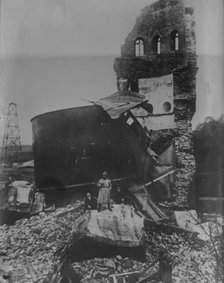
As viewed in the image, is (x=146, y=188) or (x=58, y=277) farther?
(x=146, y=188)

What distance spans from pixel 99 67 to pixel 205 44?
3.08ft

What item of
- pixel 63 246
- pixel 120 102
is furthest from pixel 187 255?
pixel 120 102

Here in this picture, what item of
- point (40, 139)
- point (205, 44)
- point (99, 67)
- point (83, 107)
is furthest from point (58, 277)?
point (205, 44)

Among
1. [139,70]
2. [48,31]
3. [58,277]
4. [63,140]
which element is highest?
[48,31]

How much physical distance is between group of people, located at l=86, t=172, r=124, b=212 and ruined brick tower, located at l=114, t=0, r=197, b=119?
837 millimetres

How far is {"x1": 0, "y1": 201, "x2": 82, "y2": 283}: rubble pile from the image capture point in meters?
2.92

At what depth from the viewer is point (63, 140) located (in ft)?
10.2

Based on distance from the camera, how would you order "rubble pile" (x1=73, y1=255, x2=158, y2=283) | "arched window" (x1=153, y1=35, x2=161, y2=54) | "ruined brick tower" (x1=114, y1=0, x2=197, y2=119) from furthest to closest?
1. "arched window" (x1=153, y1=35, x2=161, y2=54)
2. "ruined brick tower" (x1=114, y1=0, x2=197, y2=119)
3. "rubble pile" (x1=73, y1=255, x2=158, y2=283)

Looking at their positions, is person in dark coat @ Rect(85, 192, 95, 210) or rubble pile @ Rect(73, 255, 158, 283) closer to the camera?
rubble pile @ Rect(73, 255, 158, 283)

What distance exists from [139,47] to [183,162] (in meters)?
1.11

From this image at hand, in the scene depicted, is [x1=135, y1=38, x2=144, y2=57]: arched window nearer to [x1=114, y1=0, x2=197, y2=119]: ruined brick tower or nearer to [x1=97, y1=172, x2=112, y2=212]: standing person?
[x1=114, y1=0, x2=197, y2=119]: ruined brick tower

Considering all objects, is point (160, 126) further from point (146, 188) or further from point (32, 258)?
point (32, 258)

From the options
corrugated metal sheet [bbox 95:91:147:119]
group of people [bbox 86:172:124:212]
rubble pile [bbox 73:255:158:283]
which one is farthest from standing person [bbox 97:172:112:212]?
corrugated metal sheet [bbox 95:91:147:119]

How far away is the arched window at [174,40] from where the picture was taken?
3.13 metres
